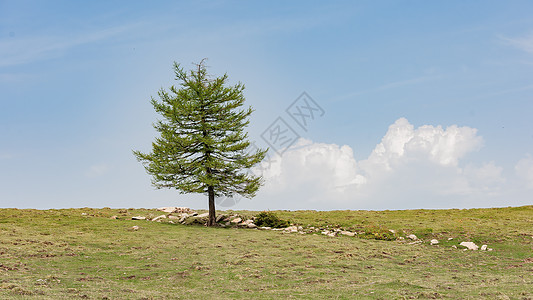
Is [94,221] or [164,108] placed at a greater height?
[164,108]

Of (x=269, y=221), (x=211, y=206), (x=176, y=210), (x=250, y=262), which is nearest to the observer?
(x=250, y=262)

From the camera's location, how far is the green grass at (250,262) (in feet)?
45.3

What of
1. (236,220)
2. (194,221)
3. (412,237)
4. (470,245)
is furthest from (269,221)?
(470,245)

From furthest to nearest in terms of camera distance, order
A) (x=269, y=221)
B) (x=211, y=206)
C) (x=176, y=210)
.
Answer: (x=176, y=210) → (x=211, y=206) → (x=269, y=221)

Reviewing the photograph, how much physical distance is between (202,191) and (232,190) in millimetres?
2582

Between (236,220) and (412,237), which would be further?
(236,220)

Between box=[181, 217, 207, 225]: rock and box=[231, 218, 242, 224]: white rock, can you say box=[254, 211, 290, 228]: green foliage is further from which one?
box=[181, 217, 207, 225]: rock

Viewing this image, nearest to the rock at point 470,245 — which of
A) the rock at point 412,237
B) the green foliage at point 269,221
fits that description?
the rock at point 412,237

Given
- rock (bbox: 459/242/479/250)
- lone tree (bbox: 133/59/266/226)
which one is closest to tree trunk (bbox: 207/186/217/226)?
lone tree (bbox: 133/59/266/226)

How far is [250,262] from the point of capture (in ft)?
63.0

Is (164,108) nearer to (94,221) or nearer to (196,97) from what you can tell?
(196,97)

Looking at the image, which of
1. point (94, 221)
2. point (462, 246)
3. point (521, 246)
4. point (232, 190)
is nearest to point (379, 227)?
point (462, 246)

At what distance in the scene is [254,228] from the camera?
111 ft

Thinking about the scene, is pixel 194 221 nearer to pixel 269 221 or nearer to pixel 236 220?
pixel 236 220
